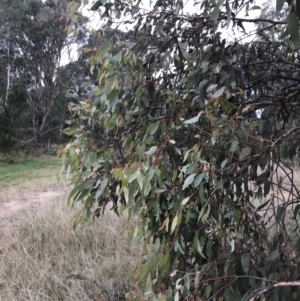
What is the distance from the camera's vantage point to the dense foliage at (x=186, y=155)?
122 cm

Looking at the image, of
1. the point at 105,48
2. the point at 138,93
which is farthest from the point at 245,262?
the point at 105,48

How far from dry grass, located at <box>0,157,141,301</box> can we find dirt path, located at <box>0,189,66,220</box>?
1.45m

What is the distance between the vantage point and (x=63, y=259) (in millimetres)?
3408

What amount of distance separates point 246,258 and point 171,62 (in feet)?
2.77

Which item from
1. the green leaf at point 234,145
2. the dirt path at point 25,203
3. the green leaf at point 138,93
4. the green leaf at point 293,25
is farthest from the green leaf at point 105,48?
the dirt path at point 25,203

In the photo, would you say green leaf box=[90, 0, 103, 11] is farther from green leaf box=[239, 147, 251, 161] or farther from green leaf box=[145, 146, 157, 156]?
green leaf box=[239, 147, 251, 161]

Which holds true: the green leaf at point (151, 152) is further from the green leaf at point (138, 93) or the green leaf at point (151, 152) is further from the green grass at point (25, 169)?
the green grass at point (25, 169)

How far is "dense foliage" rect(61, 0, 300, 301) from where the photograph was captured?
1217mm

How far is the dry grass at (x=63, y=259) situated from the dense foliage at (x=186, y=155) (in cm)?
78

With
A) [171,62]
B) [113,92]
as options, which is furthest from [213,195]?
[171,62]

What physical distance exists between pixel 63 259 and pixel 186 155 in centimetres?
257

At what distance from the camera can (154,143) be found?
4.41 ft

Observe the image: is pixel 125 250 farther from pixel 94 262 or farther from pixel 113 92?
pixel 113 92

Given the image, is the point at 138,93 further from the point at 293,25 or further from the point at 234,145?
the point at 293,25
